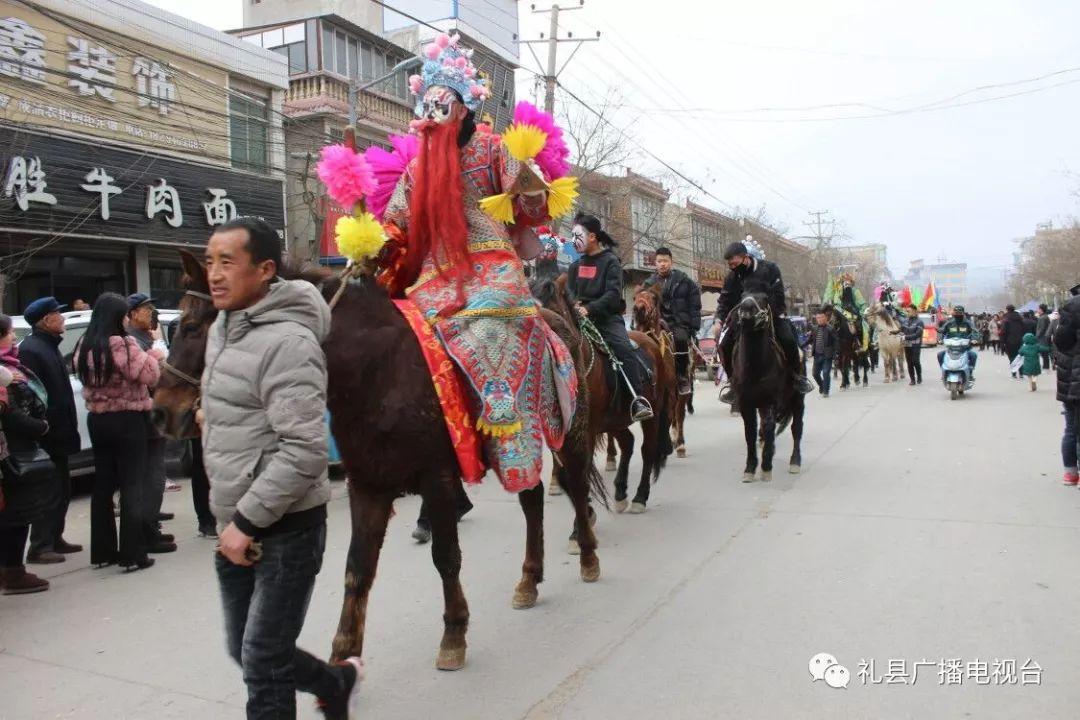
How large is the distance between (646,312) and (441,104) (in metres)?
4.95

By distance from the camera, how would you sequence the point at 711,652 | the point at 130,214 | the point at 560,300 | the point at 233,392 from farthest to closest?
the point at 130,214 → the point at 560,300 → the point at 711,652 → the point at 233,392

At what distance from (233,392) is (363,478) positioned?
1183 mm

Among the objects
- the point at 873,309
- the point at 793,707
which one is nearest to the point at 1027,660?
the point at 793,707

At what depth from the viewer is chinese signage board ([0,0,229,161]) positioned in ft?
44.9

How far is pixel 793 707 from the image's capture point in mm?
3359

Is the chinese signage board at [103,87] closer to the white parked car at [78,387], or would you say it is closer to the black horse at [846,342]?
the white parked car at [78,387]

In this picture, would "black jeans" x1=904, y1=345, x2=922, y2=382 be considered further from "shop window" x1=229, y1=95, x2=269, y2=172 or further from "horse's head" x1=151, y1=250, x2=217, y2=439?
"horse's head" x1=151, y1=250, x2=217, y2=439

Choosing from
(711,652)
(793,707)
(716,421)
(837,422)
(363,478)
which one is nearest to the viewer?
(793,707)

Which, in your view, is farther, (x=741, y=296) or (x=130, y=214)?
(x=130, y=214)

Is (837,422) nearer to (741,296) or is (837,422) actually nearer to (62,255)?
(741,296)

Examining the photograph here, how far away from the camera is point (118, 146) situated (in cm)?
1539

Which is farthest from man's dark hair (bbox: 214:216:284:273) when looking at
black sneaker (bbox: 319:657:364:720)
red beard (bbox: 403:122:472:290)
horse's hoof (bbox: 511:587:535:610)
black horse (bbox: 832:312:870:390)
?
black horse (bbox: 832:312:870:390)

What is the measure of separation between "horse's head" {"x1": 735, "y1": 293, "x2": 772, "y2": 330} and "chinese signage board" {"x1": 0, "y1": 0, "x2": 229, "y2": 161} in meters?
8.97

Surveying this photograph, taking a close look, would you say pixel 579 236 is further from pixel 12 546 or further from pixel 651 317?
pixel 12 546
